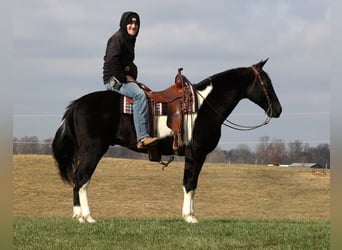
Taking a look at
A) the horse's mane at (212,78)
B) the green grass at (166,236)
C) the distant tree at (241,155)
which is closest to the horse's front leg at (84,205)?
the green grass at (166,236)

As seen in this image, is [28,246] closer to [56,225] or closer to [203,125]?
Result: [56,225]

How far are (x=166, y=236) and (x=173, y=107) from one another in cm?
255

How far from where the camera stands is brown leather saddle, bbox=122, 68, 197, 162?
8391 mm

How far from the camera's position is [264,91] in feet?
29.3

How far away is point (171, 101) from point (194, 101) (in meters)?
0.35

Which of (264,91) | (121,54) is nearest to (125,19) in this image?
(121,54)

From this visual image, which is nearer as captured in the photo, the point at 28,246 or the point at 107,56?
the point at 28,246

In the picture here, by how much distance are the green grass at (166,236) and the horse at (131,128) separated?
2.75 ft

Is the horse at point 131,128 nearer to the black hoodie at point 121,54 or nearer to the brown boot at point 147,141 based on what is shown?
the brown boot at point 147,141

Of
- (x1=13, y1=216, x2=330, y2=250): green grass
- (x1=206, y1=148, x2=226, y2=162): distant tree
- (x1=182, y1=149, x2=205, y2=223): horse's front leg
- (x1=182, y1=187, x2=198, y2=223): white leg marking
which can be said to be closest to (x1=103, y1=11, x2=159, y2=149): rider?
(x1=182, y1=149, x2=205, y2=223): horse's front leg

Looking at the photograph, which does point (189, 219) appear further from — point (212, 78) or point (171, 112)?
point (212, 78)
